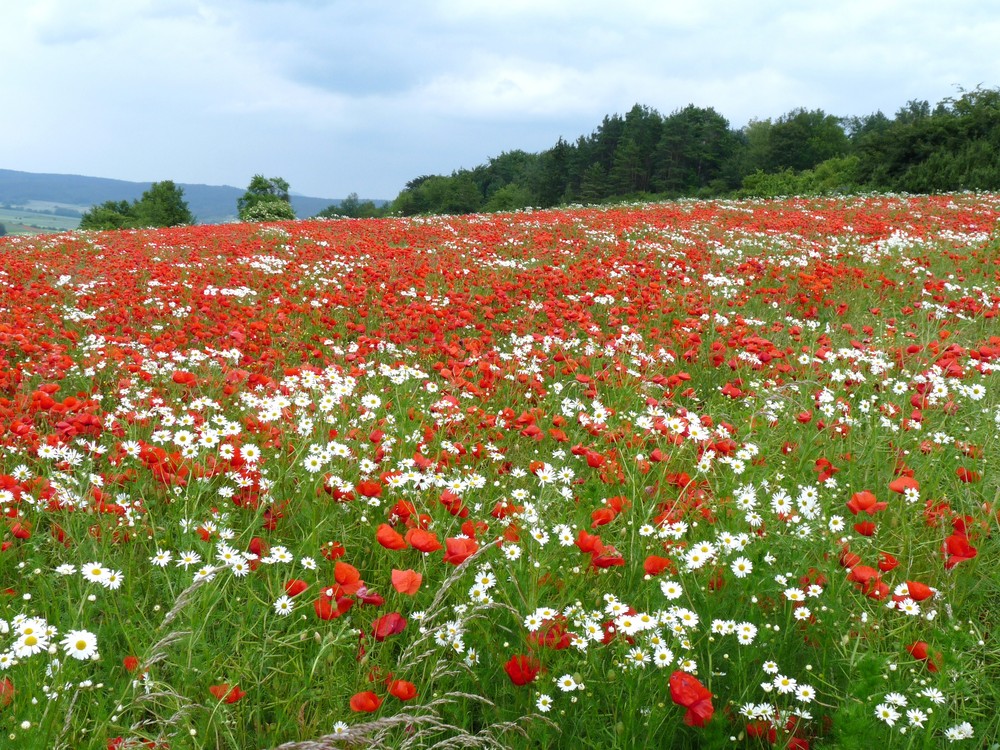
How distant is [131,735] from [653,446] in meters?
3.08

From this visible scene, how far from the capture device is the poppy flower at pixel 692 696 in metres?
1.94

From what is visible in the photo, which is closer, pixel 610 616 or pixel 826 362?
pixel 610 616

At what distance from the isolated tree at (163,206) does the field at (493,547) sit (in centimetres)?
8266

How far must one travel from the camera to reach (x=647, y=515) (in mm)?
3098

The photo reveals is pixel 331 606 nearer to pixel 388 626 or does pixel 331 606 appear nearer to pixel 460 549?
pixel 388 626

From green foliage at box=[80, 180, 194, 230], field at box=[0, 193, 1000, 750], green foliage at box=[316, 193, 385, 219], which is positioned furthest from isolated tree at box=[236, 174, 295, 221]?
field at box=[0, 193, 1000, 750]

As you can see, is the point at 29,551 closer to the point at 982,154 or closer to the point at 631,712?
the point at 631,712

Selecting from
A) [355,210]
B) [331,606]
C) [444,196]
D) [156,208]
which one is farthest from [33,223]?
[331,606]

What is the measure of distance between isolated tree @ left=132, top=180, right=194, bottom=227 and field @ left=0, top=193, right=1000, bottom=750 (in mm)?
82662

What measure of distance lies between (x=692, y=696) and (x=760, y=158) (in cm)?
7704

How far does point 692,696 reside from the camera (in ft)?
6.35

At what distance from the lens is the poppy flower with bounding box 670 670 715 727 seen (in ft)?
6.35

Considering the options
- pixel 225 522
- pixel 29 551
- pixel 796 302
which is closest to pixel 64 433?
pixel 29 551

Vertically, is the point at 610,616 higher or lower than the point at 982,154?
lower
